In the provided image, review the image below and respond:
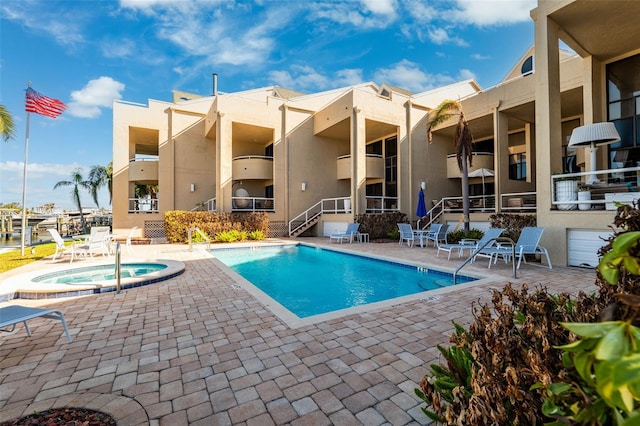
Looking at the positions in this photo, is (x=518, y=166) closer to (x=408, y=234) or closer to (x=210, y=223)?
(x=408, y=234)

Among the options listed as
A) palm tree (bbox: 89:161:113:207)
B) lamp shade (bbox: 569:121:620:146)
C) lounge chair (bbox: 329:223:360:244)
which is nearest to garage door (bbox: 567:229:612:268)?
lamp shade (bbox: 569:121:620:146)

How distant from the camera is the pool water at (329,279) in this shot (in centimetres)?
679

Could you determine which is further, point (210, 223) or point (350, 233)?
point (210, 223)

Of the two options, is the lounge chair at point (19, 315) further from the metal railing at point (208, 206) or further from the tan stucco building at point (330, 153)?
the metal railing at point (208, 206)

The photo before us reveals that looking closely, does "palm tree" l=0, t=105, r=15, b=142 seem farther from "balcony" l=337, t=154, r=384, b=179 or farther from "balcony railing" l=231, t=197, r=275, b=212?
"balcony" l=337, t=154, r=384, b=179

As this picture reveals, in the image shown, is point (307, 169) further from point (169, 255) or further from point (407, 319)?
point (407, 319)

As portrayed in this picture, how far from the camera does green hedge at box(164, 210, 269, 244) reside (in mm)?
15461

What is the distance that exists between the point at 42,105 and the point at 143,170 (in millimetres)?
6840

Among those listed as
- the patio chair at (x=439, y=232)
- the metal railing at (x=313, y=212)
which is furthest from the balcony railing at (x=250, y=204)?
the patio chair at (x=439, y=232)

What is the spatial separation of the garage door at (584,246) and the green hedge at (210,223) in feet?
44.2

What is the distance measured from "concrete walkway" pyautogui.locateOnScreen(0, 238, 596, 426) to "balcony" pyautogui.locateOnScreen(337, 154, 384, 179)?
556 inches

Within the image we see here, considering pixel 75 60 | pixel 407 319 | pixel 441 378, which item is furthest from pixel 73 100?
pixel 441 378

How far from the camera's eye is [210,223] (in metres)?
16.0

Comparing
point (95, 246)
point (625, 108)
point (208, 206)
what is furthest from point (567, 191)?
point (208, 206)
